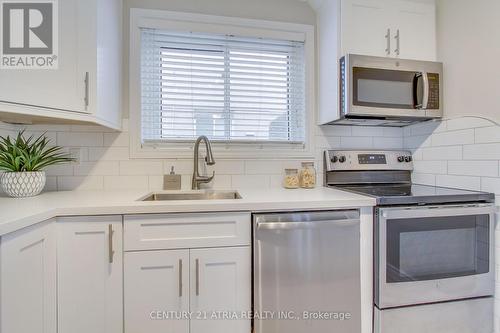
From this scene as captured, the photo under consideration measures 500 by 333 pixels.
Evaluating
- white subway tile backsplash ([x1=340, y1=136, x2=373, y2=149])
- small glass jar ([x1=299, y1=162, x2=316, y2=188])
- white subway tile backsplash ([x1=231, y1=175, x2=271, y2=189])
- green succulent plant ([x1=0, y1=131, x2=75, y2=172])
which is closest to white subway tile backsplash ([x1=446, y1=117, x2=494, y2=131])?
white subway tile backsplash ([x1=340, y1=136, x2=373, y2=149])

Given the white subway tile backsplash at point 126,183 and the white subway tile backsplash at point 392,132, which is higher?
the white subway tile backsplash at point 392,132

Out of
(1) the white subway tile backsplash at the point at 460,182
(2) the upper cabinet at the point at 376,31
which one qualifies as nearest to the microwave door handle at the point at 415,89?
(2) the upper cabinet at the point at 376,31

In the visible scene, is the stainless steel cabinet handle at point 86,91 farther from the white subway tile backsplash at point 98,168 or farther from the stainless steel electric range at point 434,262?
the stainless steel electric range at point 434,262

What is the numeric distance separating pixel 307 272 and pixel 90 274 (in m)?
1.01

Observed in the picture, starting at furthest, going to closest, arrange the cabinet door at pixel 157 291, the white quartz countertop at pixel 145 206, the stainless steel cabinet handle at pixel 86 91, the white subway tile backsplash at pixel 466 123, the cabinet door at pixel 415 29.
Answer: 1. the cabinet door at pixel 415 29
2. the white subway tile backsplash at pixel 466 123
3. the stainless steel cabinet handle at pixel 86 91
4. the cabinet door at pixel 157 291
5. the white quartz countertop at pixel 145 206

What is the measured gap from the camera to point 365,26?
1.69 metres

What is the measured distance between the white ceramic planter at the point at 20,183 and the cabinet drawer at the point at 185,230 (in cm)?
71

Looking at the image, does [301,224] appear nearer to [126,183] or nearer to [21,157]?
[126,183]

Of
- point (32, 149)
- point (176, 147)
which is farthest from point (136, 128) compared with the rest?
point (32, 149)

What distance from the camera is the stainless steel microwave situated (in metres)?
1.64

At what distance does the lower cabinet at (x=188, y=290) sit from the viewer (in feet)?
3.93

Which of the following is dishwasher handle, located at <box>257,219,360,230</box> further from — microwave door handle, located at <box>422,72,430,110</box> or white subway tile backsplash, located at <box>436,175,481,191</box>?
microwave door handle, located at <box>422,72,430,110</box>

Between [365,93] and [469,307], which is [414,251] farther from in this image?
[365,93]

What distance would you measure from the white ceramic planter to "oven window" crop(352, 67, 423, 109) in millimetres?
1928
